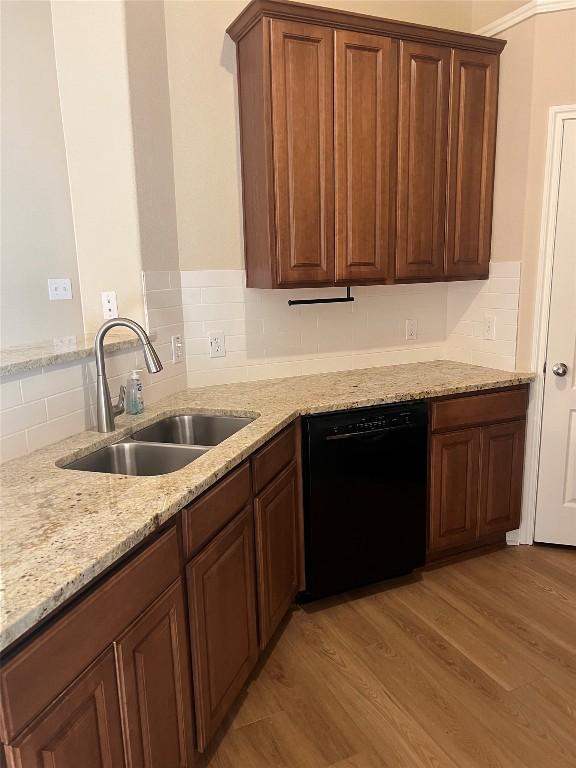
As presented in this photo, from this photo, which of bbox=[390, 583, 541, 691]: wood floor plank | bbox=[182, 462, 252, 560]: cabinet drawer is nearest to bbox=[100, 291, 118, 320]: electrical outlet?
bbox=[182, 462, 252, 560]: cabinet drawer

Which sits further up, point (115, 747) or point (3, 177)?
point (3, 177)

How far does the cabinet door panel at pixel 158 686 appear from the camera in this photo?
1233mm

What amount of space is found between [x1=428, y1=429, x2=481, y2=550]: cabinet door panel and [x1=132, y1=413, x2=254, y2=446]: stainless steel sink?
1028mm

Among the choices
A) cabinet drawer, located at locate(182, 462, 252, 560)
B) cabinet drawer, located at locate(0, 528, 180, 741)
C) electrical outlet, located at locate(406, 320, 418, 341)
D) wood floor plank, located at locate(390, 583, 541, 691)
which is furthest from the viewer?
electrical outlet, located at locate(406, 320, 418, 341)

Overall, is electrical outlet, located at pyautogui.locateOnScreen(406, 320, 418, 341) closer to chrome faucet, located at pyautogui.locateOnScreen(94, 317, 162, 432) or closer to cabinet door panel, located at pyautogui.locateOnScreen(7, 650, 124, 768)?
chrome faucet, located at pyautogui.locateOnScreen(94, 317, 162, 432)

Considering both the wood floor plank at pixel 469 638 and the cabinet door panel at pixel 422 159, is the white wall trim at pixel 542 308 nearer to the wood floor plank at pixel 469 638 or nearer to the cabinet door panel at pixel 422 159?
the cabinet door panel at pixel 422 159

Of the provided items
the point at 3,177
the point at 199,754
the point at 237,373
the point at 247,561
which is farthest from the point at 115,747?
the point at 3,177

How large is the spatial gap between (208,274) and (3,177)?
0.96 m

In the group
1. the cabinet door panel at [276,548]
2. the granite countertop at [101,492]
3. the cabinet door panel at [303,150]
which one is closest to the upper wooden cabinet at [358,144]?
the cabinet door panel at [303,150]

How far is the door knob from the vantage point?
2773 mm

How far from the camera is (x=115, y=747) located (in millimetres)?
1186

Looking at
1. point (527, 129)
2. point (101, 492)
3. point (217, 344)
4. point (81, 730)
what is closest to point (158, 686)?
point (81, 730)

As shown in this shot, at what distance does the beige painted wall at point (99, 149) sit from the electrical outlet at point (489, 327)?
6.10ft

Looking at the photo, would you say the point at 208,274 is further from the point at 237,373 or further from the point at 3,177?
the point at 3,177
